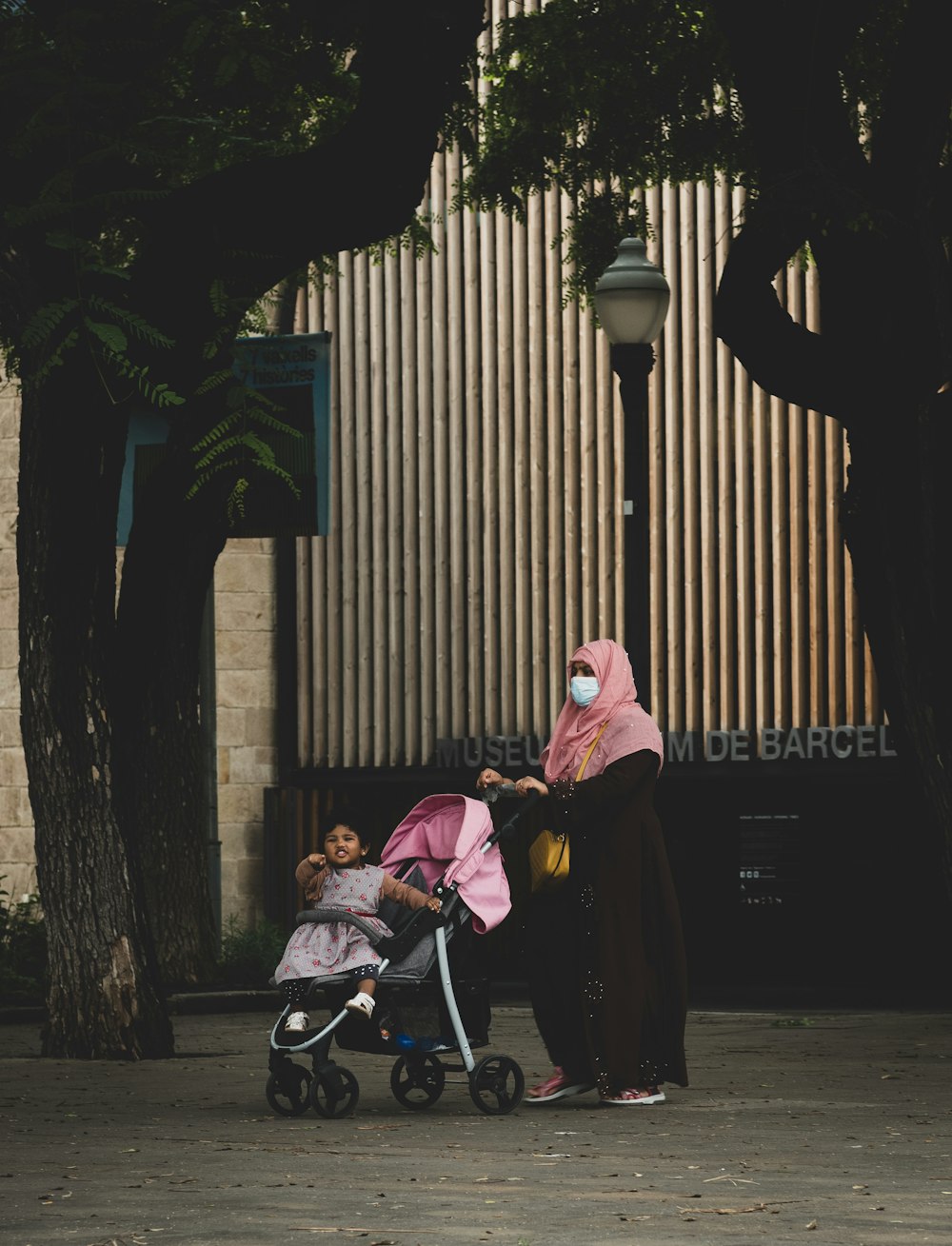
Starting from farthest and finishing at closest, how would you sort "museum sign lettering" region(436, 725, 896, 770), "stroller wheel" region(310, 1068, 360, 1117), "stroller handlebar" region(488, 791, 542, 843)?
1. "museum sign lettering" region(436, 725, 896, 770)
2. "stroller handlebar" region(488, 791, 542, 843)
3. "stroller wheel" region(310, 1068, 360, 1117)

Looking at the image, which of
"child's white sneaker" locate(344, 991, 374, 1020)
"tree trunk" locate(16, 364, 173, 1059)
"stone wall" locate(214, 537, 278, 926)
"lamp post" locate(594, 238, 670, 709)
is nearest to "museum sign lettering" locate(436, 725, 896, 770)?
"stone wall" locate(214, 537, 278, 926)

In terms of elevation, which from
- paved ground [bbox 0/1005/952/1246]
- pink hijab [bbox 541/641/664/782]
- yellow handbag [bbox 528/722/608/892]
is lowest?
paved ground [bbox 0/1005/952/1246]

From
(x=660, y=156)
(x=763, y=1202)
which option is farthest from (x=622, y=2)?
(x=763, y=1202)

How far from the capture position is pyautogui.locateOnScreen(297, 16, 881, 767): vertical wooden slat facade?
2116 cm

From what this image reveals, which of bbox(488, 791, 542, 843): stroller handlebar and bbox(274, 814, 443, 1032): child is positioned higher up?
bbox(488, 791, 542, 843): stroller handlebar

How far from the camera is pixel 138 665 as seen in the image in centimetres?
1348

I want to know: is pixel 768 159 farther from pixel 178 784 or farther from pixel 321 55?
pixel 178 784

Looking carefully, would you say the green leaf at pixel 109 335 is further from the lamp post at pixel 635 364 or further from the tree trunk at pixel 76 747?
the lamp post at pixel 635 364

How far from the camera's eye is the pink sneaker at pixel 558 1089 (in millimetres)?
10734

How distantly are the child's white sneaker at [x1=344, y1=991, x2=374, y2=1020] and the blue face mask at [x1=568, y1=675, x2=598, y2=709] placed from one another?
5.48ft

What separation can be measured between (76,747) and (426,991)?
350 centimetres

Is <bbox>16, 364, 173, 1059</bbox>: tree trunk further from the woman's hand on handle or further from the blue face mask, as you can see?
the woman's hand on handle

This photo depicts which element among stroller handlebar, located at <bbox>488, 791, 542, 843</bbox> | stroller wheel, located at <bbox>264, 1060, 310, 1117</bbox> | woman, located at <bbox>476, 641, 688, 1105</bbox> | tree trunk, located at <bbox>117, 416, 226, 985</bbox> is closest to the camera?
stroller wheel, located at <bbox>264, 1060, 310, 1117</bbox>

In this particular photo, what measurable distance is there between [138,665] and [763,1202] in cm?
676
